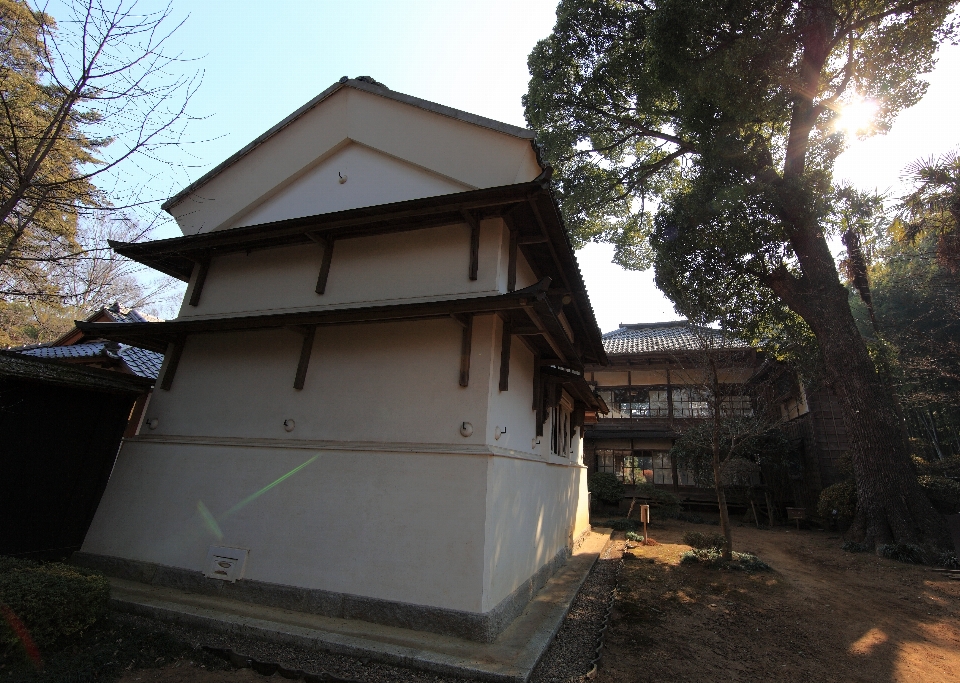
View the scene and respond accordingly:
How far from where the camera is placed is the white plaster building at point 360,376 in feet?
16.2

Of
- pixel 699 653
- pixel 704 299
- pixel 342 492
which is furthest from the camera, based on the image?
pixel 704 299

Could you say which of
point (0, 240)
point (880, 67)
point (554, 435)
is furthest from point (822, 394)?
point (0, 240)

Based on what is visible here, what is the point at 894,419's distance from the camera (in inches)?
423

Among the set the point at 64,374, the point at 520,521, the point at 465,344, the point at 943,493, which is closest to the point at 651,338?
the point at 943,493

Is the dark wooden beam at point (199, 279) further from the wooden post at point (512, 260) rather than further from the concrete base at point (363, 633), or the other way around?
the wooden post at point (512, 260)

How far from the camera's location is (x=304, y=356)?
6.10 m

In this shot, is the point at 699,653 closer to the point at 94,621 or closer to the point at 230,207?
the point at 94,621

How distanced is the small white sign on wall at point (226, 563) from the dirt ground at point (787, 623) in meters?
4.43

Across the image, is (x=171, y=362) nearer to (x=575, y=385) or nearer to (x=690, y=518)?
(x=575, y=385)

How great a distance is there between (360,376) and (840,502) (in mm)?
14435

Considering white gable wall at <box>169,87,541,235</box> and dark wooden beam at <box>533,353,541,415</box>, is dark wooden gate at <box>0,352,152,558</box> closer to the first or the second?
white gable wall at <box>169,87,541,235</box>

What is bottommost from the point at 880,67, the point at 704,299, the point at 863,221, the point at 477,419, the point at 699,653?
the point at 699,653

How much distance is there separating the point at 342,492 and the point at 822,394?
711 inches

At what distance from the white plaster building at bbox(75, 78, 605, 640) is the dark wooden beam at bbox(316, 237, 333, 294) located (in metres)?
0.02
